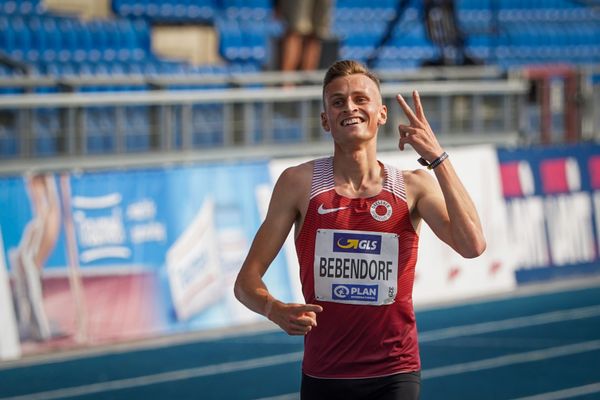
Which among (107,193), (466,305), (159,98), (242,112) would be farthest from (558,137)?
(107,193)

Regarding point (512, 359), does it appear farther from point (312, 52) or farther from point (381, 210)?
point (312, 52)

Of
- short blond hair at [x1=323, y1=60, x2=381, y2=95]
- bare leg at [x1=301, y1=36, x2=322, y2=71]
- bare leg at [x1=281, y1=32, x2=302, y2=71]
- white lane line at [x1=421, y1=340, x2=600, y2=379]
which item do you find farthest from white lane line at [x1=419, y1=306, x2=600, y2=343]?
short blond hair at [x1=323, y1=60, x2=381, y2=95]

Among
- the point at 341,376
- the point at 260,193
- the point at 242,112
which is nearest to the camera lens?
the point at 341,376

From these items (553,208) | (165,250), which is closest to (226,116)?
(165,250)

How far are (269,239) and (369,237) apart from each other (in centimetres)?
35

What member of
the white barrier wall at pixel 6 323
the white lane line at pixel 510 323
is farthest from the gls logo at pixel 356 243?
the white lane line at pixel 510 323

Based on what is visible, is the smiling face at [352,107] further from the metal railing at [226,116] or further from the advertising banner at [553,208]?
the advertising banner at [553,208]

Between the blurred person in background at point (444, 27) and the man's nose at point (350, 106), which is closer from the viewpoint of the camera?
the man's nose at point (350, 106)

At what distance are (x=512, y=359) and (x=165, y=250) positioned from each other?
10.4ft

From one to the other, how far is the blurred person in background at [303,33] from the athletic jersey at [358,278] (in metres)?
11.6

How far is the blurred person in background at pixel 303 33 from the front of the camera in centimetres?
1617

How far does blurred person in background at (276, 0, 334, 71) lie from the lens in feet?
53.1

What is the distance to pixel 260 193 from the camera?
1230 cm

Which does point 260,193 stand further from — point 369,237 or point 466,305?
point 369,237
